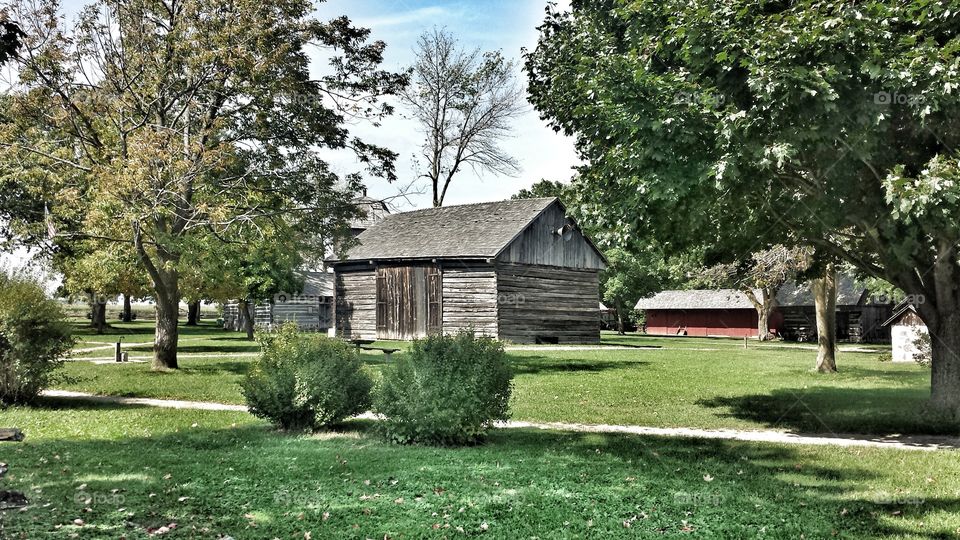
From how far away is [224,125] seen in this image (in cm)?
2216

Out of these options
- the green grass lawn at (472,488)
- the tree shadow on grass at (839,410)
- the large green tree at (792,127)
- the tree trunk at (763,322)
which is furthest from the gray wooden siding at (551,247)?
the green grass lawn at (472,488)

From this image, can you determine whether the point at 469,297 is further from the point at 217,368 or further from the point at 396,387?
the point at 396,387

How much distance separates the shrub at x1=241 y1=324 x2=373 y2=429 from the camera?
11406 millimetres

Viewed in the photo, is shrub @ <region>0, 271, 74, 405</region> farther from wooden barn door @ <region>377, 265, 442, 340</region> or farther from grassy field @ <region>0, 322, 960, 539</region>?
wooden barn door @ <region>377, 265, 442, 340</region>

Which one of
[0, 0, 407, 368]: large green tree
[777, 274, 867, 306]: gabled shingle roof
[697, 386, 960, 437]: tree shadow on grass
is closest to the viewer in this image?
[697, 386, 960, 437]: tree shadow on grass

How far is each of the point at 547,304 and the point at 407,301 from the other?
7.43 metres

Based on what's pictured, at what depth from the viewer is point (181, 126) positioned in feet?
73.6

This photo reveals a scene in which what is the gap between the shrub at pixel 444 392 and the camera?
10.2 metres

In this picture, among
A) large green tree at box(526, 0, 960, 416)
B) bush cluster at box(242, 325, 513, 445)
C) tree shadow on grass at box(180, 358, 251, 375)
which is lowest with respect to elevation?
tree shadow on grass at box(180, 358, 251, 375)

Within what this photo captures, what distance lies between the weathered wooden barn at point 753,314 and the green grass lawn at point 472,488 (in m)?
43.1

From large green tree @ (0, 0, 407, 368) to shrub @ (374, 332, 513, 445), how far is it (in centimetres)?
1155

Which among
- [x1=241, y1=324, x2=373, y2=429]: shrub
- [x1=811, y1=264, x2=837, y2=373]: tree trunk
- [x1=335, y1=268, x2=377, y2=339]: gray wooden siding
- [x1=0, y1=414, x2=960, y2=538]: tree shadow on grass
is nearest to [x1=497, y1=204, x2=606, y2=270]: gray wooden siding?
[x1=335, y1=268, x2=377, y2=339]: gray wooden siding

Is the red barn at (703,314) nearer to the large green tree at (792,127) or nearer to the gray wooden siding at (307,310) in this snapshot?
the gray wooden siding at (307,310)

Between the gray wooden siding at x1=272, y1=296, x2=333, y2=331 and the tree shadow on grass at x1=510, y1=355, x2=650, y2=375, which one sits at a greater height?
the gray wooden siding at x1=272, y1=296, x2=333, y2=331
